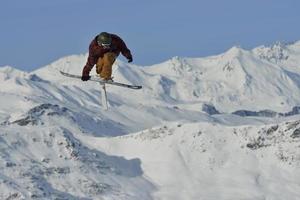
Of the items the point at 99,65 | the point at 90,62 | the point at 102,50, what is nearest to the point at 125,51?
the point at 102,50

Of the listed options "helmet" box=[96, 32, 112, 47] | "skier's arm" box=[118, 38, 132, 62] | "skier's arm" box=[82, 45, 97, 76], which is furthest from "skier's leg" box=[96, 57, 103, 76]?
"helmet" box=[96, 32, 112, 47]

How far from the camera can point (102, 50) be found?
145 feet

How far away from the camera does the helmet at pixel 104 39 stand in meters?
43.2

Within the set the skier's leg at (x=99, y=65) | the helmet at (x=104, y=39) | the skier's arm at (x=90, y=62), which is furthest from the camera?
the skier's leg at (x=99, y=65)

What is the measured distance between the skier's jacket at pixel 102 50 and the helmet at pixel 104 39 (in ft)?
0.68

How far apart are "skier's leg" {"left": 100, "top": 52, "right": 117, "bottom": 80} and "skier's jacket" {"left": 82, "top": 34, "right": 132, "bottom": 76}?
8.6 inches

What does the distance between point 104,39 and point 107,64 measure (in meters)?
1.83

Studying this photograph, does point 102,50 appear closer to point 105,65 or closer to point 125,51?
point 105,65

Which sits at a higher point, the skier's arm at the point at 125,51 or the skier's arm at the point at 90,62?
the skier's arm at the point at 125,51

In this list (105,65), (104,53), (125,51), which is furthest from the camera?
(125,51)

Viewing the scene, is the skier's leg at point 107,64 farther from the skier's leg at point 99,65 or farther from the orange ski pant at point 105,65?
the skier's leg at point 99,65

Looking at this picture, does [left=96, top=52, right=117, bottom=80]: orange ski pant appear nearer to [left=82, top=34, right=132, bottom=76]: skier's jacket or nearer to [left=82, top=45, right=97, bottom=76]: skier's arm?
[left=82, top=34, right=132, bottom=76]: skier's jacket

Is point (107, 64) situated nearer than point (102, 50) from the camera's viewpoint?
No

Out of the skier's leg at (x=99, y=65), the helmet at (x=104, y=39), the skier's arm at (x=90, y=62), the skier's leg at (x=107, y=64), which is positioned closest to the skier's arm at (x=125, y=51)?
the skier's leg at (x=107, y=64)
